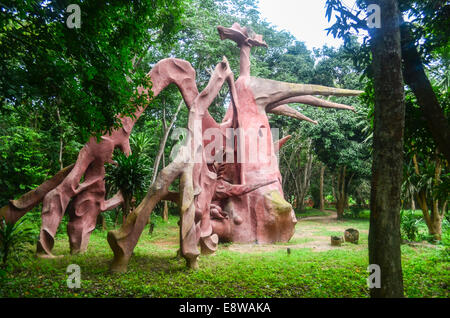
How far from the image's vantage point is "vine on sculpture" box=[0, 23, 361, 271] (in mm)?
6066

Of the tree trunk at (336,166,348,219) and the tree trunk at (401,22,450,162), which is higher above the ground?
the tree trunk at (401,22,450,162)

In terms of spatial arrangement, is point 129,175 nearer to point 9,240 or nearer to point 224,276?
point 9,240

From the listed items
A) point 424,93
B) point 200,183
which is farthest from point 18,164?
point 424,93

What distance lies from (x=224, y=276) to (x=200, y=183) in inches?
112

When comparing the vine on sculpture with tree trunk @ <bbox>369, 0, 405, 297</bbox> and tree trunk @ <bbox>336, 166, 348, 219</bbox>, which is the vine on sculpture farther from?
tree trunk @ <bbox>336, 166, 348, 219</bbox>

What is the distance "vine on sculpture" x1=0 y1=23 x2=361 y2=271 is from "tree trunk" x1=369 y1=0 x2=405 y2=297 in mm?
3436

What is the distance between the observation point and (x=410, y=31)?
16.5 ft

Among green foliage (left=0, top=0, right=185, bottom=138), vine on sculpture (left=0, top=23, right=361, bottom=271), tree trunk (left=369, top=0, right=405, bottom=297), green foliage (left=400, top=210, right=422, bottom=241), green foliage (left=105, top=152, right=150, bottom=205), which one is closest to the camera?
tree trunk (left=369, top=0, right=405, bottom=297)

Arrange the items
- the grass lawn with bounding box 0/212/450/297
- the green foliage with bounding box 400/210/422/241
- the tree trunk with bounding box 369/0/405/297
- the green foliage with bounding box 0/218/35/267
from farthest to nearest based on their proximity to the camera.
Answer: the green foliage with bounding box 400/210/422/241 → the green foliage with bounding box 0/218/35/267 → the grass lawn with bounding box 0/212/450/297 → the tree trunk with bounding box 369/0/405/297

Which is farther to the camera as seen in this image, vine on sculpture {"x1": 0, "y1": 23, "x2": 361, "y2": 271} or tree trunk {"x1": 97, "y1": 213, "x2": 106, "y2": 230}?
tree trunk {"x1": 97, "y1": 213, "x2": 106, "y2": 230}

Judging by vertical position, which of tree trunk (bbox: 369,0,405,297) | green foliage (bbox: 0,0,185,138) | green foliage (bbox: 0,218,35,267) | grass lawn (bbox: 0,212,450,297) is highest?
green foliage (bbox: 0,0,185,138)

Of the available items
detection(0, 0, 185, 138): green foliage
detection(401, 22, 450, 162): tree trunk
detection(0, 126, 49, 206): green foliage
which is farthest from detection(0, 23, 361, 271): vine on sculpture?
detection(401, 22, 450, 162): tree trunk

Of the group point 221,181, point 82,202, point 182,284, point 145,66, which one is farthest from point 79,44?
point 145,66
